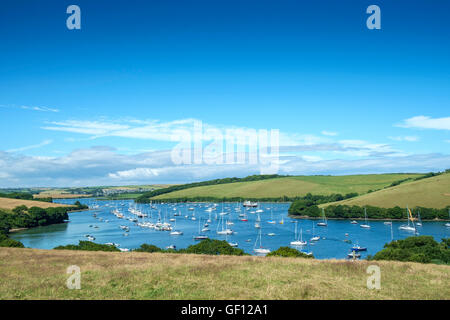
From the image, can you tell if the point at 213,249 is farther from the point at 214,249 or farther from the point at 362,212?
the point at 362,212

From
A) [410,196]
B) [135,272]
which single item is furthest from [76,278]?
[410,196]

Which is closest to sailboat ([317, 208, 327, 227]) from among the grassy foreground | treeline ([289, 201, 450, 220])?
treeline ([289, 201, 450, 220])

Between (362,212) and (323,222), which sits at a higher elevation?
(362,212)

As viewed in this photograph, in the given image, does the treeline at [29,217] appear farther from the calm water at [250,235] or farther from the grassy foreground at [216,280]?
the grassy foreground at [216,280]

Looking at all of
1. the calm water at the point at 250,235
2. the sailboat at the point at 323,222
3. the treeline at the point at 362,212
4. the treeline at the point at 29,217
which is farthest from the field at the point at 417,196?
the treeline at the point at 29,217

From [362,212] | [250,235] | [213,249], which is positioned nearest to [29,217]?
[250,235]

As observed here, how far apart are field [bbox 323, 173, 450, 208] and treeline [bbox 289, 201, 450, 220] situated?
7.66 m

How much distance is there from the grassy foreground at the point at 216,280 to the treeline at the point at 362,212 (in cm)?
14626

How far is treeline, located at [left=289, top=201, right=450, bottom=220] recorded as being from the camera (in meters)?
149

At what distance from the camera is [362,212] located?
16275 cm

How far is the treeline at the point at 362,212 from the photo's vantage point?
490 ft

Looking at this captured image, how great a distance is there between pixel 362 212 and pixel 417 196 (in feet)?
100

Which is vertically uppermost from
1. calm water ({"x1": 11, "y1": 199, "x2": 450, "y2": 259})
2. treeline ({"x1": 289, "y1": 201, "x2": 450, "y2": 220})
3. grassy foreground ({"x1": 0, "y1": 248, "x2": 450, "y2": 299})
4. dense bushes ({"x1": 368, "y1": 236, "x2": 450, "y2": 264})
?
grassy foreground ({"x1": 0, "y1": 248, "x2": 450, "y2": 299})

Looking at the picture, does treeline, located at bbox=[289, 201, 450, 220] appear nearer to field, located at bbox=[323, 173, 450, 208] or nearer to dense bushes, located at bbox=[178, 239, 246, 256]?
field, located at bbox=[323, 173, 450, 208]
